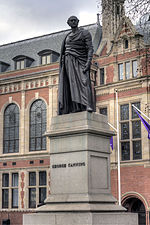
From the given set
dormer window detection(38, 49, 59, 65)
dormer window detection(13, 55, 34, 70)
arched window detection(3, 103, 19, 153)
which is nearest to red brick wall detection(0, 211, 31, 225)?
arched window detection(3, 103, 19, 153)

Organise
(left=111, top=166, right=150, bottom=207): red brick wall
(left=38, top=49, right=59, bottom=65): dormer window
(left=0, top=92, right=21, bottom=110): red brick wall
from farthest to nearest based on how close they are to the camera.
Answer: (left=38, top=49, right=59, bottom=65): dormer window → (left=0, top=92, right=21, bottom=110): red brick wall → (left=111, top=166, right=150, bottom=207): red brick wall

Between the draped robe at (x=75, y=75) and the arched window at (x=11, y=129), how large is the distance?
24513 millimetres

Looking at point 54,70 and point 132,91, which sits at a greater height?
point 54,70

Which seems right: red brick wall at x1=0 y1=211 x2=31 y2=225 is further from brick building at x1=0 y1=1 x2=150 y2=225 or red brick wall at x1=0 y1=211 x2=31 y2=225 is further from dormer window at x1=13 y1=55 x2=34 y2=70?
dormer window at x1=13 y1=55 x2=34 y2=70

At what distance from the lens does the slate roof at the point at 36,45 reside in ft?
119

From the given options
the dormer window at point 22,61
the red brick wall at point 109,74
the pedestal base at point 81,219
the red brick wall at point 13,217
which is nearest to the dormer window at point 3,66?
the dormer window at point 22,61

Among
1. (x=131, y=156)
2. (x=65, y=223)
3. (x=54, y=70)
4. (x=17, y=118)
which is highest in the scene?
(x=54, y=70)

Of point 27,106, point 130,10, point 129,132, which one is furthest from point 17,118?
point 130,10

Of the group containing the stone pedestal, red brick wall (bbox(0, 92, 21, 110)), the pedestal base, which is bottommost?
the pedestal base

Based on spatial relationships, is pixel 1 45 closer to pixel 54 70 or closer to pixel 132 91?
pixel 54 70

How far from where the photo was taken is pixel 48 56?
116 ft

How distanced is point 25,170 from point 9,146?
2814mm

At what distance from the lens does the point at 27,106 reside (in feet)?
113

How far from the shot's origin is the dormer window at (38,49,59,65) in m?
35.1
